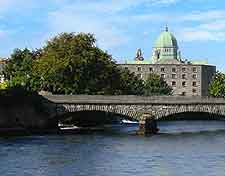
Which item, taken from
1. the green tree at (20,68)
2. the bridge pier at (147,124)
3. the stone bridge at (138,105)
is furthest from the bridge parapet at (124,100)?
the green tree at (20,68)

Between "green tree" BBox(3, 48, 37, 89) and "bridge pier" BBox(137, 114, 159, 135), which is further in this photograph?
"green tree" BBox(3, 48, 37, 89)

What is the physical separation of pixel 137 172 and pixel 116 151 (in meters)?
16.2

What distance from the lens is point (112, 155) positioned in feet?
246

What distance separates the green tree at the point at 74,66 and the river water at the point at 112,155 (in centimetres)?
2869

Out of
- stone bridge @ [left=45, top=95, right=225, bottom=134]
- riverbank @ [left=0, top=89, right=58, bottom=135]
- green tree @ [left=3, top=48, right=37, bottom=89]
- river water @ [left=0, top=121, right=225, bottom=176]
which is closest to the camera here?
river water @ [left=0, top=121, right=225, bottom=176]

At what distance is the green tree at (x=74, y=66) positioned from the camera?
12700 cm

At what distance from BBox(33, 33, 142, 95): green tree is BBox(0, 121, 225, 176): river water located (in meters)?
28.7

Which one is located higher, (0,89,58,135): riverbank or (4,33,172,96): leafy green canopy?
(4,33,172,96): leafy green canopy

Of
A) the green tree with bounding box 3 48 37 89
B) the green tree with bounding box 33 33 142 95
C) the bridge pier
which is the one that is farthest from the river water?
the green tree with bounding box 3 48 37 89

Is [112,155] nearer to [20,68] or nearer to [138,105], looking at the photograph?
[138,105]

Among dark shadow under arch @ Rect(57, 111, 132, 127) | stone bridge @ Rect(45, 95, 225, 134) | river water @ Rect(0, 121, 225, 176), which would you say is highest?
stone bridge @ Rect(45, 95, 225, 134)

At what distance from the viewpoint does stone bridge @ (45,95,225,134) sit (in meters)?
111

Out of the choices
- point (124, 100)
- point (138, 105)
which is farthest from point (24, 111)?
point (138, 105)

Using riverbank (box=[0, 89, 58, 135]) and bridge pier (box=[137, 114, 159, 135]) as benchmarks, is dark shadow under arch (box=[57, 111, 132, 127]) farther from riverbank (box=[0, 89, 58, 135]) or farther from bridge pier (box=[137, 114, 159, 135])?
bridge pier (box=[137, 114, 159, 135])
